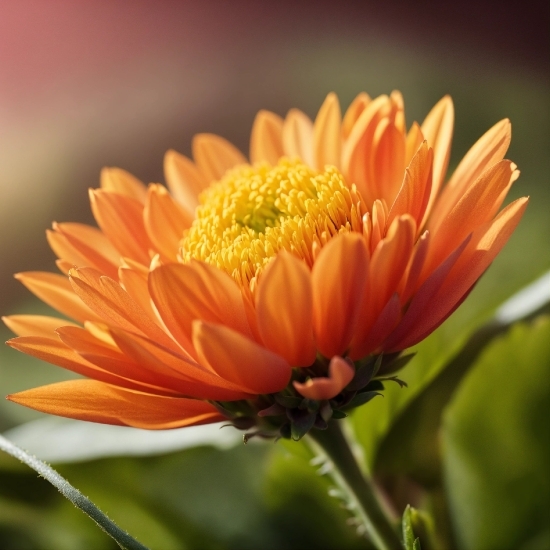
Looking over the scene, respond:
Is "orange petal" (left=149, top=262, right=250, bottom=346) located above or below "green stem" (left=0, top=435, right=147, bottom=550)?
above

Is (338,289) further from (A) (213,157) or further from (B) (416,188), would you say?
(A) (213,157)

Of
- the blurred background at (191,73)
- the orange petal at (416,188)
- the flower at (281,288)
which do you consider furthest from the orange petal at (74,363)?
the blurred background at (191,73)

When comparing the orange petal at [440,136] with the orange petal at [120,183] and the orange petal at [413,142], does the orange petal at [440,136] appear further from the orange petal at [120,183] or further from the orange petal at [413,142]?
the orange petal at [120,183]

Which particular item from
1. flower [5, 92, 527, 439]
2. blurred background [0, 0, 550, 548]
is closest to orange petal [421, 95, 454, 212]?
flower [5, 92, 527, 439]

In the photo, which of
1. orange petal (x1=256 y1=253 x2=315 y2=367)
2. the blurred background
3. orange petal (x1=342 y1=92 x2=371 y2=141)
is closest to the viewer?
orange petal (x1=256 y1=253 x2=315 y2=367)

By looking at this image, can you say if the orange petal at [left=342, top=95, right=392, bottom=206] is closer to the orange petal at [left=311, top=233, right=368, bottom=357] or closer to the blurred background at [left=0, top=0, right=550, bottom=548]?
the orange petal at [left=311, top=233, right=368, bottom=357]

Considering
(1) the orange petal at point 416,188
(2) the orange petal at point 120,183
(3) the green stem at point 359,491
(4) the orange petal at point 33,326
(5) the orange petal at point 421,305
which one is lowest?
(3) the green stem at point 359,491

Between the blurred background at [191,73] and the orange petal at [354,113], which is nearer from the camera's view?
the orange petal at [354,113]
